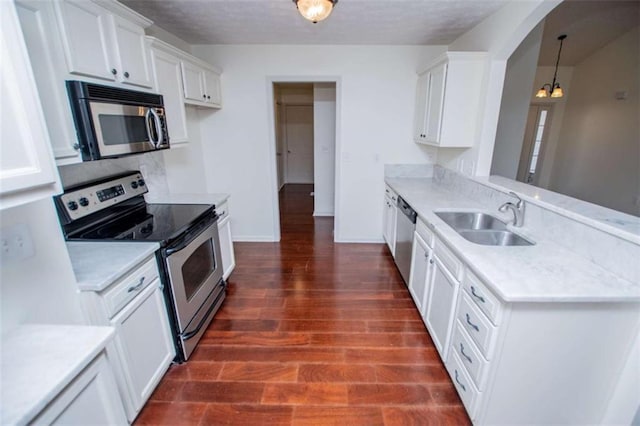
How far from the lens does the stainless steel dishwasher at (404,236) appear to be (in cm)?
257

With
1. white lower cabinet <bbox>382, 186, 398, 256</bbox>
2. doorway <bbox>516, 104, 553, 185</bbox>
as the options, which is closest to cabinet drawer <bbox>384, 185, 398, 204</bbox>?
white lower cabinet <bbox>382, 186, 398, 256</bbox>

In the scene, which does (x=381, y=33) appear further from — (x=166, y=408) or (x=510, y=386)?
(x=166, y=408)

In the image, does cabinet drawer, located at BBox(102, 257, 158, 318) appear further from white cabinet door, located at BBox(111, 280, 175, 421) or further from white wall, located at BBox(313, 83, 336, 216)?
white wall, located at BBox(313, 83, 336, 216)

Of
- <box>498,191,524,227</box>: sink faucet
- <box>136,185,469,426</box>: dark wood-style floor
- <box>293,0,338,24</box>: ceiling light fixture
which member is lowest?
<box>136,185,469,426</box>: dark wood-style floor

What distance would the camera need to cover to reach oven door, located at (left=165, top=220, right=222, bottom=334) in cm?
180

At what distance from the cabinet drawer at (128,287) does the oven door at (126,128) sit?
2.24 feet

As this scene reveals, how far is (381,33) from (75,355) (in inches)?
132

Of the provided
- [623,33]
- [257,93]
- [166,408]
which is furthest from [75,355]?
[623,33]

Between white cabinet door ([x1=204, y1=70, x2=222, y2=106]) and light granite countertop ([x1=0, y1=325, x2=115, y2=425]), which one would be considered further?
white cabinet door ([x1=204, y1=70, x2=222, y2=106])

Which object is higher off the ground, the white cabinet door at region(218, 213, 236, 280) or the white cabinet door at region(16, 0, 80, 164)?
the white cabinet door at region(16, 0, 80, 164)

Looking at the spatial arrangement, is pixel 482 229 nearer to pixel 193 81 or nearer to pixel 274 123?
pixel 274 123

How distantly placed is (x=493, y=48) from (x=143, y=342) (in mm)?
3344

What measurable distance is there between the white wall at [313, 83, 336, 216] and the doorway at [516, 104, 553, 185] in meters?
3.78

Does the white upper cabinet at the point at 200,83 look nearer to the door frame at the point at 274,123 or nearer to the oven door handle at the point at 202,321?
the door frame at the point at 274,123
